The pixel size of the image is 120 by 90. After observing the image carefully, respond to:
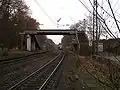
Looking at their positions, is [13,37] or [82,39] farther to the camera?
[82,39]

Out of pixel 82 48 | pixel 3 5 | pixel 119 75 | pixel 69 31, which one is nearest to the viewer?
pixel 119 75

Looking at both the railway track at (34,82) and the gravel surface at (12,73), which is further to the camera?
the gravel surface at (12,73)

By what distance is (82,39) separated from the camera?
81.9 metres

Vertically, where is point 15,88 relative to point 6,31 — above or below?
below

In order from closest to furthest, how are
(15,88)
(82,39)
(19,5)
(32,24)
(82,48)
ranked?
(15,88), (82,48), (19,5), (82,39), (32,24)

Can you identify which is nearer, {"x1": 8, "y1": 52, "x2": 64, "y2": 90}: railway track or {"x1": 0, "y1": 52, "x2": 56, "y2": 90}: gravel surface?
{"x1": 8, "y1": 52, "x2": 64, "y2": 90}: railway track

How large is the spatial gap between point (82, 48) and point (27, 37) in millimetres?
29490

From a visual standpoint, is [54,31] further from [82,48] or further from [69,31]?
[82,48]

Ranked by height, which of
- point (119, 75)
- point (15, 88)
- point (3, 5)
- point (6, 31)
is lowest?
point (15, 88)

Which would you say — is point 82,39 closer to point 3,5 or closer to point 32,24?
Answer: point 3,5

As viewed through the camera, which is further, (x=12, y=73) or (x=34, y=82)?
(x=12, y=73)

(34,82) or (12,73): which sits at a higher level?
(12,73)

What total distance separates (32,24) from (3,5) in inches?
2797

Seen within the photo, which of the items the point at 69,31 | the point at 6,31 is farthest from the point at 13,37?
the point at 69,31
